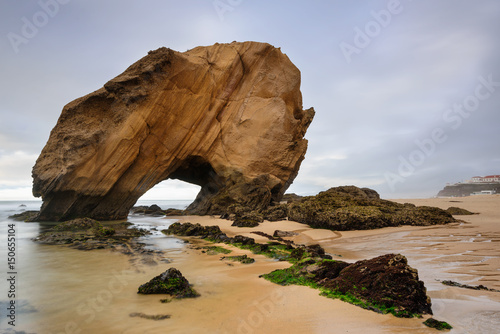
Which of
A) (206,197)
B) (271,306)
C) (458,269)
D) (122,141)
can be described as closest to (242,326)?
(271,306)

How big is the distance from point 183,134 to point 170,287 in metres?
15.3

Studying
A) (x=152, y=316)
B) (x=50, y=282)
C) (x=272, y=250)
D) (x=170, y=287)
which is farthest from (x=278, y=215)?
(x=152, y=316)

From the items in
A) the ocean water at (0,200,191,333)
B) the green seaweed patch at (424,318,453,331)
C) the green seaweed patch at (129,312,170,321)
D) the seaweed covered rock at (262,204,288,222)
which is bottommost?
the ocean water at (0,200,191,333)

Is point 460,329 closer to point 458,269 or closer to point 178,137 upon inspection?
point 458,269

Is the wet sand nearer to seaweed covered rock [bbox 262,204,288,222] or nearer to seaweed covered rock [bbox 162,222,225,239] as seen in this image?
seaweed covered rock [bbox 162,222,225,239]

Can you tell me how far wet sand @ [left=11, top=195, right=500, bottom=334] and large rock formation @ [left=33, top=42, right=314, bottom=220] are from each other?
35.5ft

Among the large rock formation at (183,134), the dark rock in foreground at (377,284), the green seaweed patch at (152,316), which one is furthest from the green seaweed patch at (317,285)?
the large rock formation at (183,134)

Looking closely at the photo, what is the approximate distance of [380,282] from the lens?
317 cm

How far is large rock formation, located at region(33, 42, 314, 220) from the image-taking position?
618 inches

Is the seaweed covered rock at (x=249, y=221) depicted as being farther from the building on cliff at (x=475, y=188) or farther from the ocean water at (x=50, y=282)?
the building on cliff at (x=475, y=188)

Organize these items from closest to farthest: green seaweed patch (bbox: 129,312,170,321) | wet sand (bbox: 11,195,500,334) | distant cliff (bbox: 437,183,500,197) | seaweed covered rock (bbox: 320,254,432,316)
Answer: wet sand (bbox: 11,195,500,334) < seaweed covered rock (bbox: 320,254,432,316) < green seaweed patch (bbox: 129,312,170,321) < distant cliff (bbox: 437,183,500,197)

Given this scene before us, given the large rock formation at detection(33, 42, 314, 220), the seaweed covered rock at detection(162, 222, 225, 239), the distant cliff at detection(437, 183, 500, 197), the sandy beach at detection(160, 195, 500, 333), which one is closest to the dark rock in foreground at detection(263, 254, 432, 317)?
the sandy beach at detection(160, 195, 500, 333)

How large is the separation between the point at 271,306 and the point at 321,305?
61 cm

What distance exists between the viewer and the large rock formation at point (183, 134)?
15.7 meters
